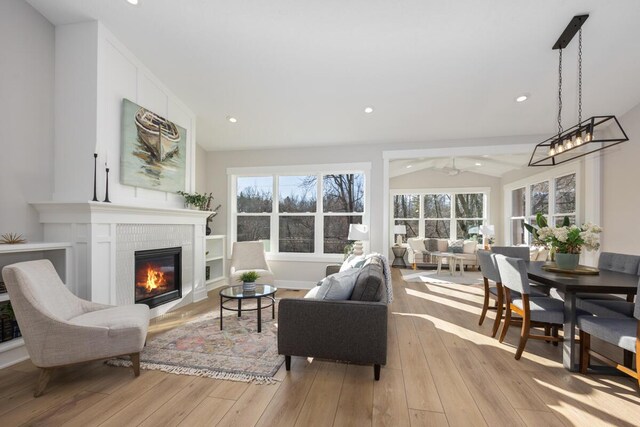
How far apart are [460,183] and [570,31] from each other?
21.4ft

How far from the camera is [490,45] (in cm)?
316

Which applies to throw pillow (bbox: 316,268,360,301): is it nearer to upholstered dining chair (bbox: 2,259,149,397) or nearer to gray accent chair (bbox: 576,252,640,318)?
upholstered dining chair (bbox: 2,259,149,397)

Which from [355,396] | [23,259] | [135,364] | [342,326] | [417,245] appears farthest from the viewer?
[417,245]

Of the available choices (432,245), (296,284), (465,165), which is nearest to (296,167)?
(296,284)

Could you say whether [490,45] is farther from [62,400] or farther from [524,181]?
[524,181]

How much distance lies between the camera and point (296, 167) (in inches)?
221

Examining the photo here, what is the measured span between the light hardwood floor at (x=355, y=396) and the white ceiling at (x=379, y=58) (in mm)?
3095

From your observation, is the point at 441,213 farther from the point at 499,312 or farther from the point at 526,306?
the point at 526,306

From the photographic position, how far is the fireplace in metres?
3.67

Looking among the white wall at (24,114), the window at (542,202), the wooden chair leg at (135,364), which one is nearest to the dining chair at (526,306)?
the wooden chair leg at (135,364)

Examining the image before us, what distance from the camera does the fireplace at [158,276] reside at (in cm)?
367

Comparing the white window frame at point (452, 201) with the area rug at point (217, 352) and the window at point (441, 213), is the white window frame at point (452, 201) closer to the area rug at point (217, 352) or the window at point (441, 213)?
the window at point (441, 213)

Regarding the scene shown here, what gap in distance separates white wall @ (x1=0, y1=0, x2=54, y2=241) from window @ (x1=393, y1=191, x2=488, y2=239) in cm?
819

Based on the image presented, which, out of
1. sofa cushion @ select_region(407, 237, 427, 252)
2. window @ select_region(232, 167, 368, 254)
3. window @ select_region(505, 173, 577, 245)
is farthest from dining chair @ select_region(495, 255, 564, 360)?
sofa cushion @ select_region(407, 237, 427, 252)
